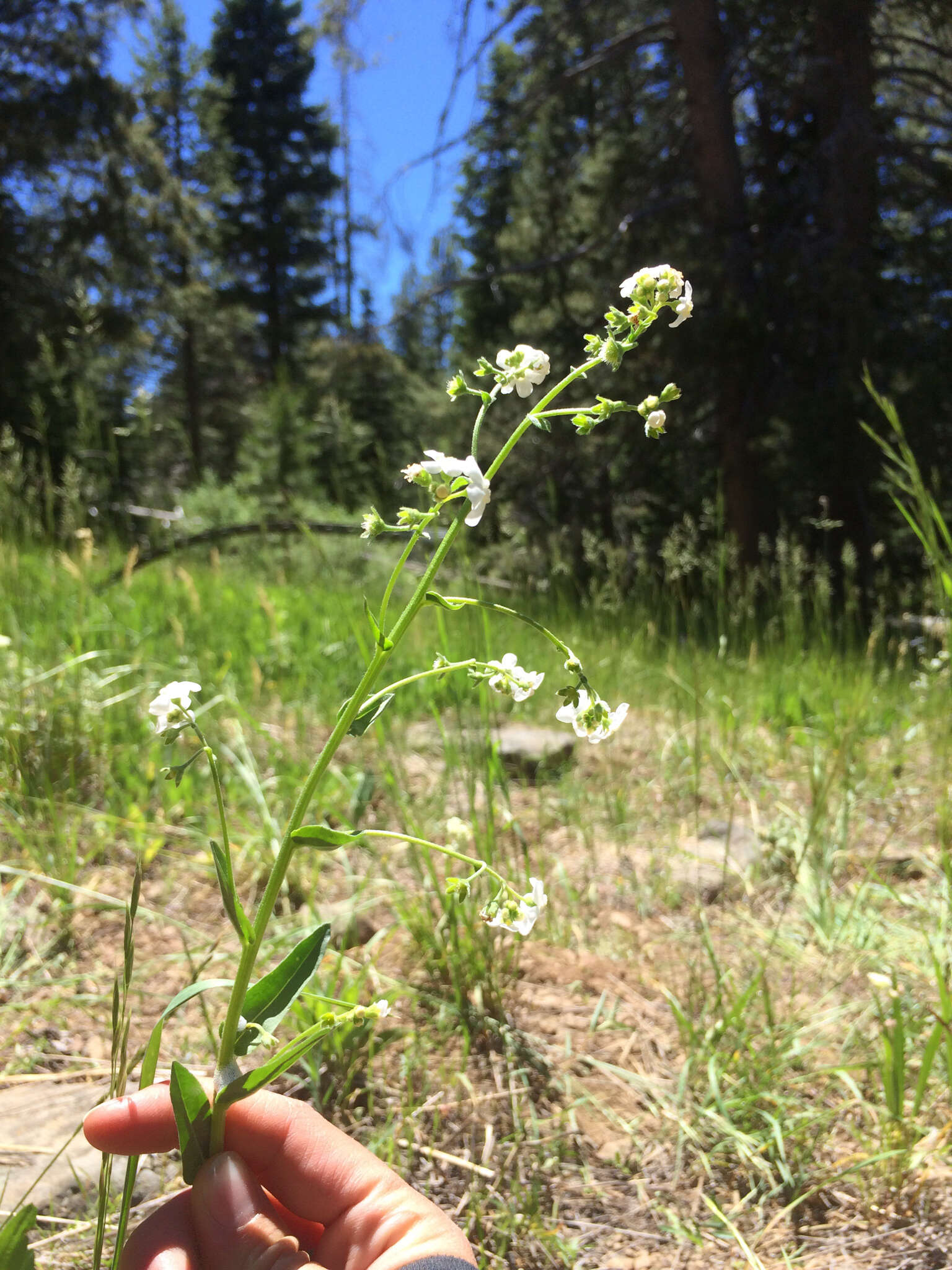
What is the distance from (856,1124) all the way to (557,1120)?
489 mm

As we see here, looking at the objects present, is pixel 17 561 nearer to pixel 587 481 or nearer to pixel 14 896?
pixel 14 896

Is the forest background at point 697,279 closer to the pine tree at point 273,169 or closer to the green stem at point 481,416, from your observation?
the green stem at point 481,416

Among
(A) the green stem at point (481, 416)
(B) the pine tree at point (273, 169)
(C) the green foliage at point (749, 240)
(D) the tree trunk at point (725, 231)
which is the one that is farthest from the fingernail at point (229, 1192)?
(B) the pine tree at point (273, 169)

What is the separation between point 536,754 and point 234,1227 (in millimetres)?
1941

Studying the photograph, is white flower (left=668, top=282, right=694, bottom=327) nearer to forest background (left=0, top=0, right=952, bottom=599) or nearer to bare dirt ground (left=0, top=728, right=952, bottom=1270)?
bare dirt ground (left=0, top=728, right=952, bottom=1270)

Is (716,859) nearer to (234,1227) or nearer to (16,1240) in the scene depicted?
(234,1227)

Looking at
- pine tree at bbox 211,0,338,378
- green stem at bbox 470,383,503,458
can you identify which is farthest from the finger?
pine tree at bbox 211,0,338,378

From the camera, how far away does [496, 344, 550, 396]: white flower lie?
2.60 feet

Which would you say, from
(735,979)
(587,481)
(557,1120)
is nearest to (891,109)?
(587,481)

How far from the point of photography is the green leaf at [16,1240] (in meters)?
0.74

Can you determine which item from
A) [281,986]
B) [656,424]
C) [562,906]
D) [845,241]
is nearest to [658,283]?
[656,424]

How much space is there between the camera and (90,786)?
2.22 metres

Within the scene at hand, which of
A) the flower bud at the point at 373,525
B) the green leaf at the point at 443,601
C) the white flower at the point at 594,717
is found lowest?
the white flower at the point at 594,717

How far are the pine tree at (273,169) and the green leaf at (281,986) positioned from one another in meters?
22.4
